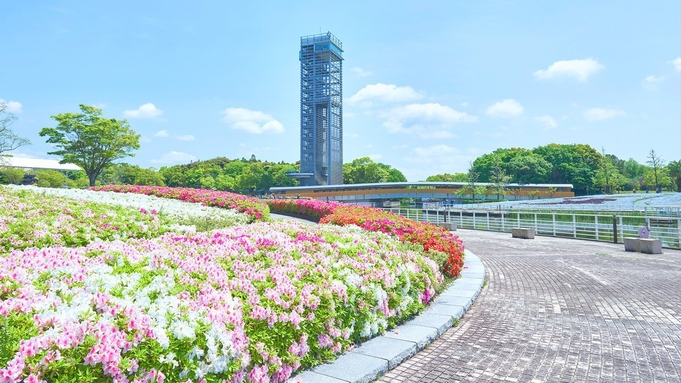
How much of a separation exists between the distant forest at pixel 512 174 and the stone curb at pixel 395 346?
61448 mm

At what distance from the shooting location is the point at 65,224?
8.23 m

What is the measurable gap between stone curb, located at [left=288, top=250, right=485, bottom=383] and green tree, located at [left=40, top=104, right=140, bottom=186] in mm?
40855

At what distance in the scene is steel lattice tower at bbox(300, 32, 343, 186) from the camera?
93500 mm

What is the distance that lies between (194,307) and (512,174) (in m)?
87.8

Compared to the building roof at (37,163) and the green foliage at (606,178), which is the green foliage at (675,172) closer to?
the green foliage at (606,178)

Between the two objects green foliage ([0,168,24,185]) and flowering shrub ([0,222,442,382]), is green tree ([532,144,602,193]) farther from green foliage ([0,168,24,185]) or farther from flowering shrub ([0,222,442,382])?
green foliage ([0,168,24,185])

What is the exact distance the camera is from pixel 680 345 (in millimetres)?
4535

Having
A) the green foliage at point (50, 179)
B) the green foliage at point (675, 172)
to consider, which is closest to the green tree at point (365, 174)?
the green foliage at point (675, 172)

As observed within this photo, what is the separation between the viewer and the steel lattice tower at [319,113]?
307 ft

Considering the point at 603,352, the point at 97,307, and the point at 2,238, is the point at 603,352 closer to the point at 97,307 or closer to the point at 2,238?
the point at 97,307

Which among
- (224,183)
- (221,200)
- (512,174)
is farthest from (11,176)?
(512,174)

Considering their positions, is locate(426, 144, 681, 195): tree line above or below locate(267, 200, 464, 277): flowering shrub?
above

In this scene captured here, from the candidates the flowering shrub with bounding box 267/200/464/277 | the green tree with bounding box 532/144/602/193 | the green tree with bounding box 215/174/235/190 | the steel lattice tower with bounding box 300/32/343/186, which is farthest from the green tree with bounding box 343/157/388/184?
the flowering shrub with bounding box 267/200/464/277

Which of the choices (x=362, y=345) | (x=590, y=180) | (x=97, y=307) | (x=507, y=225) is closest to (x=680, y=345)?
(x=362, y=345)
